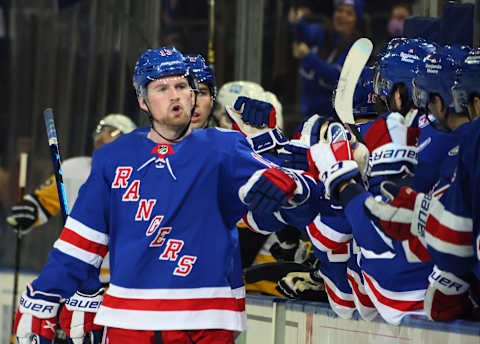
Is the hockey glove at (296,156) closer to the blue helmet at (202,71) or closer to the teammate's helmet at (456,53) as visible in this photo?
the teammate's helmet at (456,53)

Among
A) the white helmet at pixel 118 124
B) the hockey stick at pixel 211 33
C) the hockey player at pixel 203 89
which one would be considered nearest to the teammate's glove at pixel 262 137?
the hockey player at pixel 203 89

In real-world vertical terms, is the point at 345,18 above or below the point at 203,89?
above

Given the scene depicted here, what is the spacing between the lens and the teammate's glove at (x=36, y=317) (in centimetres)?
262

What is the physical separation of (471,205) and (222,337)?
0.75 metres

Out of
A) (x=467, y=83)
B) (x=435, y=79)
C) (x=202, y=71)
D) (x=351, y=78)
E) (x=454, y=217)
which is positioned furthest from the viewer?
(x=202, y=71)

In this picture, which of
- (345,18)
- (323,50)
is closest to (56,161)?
(323,50)

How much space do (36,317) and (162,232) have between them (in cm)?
48

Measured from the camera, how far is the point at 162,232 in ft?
8.10

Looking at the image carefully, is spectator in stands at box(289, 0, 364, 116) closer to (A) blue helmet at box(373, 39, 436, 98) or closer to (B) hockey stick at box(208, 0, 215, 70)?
(B) hockey stick at box(208, 0, 215, 70)

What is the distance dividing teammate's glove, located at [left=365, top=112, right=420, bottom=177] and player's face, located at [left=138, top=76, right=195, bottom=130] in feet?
1.75

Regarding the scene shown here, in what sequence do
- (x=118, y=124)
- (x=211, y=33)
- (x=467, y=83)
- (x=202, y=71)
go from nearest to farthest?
(x=467, y=83)
(x=202, y=71)
(x=118, y=124)
(x=211, y=33)

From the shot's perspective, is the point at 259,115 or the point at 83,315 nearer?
the point at 259,115

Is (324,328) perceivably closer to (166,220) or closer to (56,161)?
(166,220)

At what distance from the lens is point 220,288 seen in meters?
2.45
